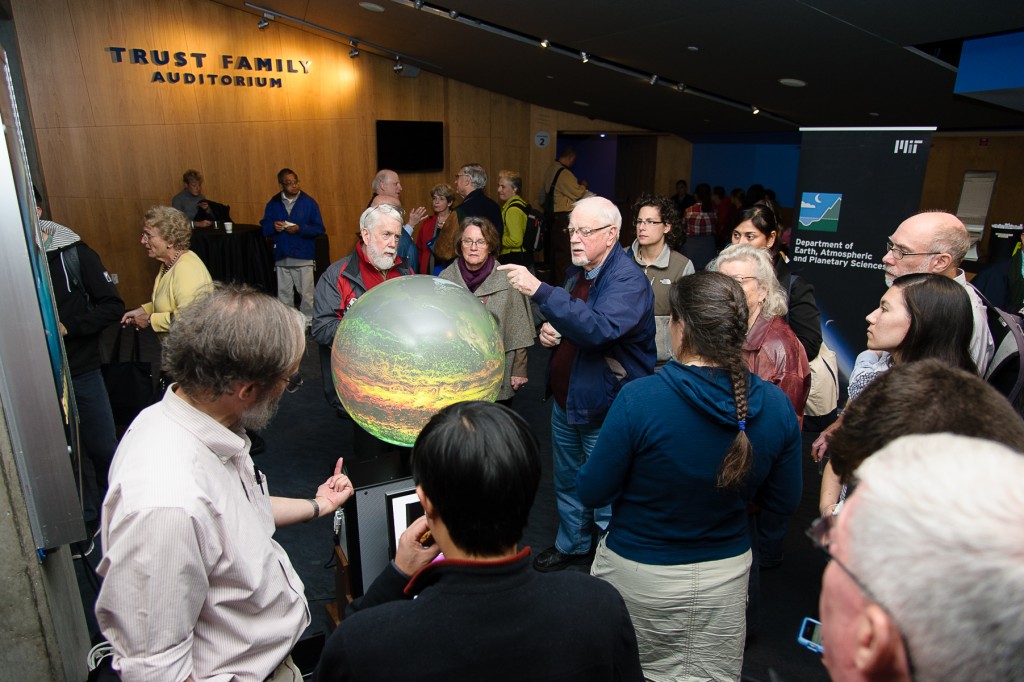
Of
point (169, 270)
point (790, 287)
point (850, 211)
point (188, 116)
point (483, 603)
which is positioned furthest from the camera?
point (188, 116)

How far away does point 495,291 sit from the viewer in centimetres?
339

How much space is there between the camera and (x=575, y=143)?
14734 millimetres

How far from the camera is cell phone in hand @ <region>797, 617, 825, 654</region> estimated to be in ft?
4.15

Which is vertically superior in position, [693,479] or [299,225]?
[299,225]

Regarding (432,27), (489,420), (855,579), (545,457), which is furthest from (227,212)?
(855,579)

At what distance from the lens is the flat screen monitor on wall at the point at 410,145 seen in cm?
996

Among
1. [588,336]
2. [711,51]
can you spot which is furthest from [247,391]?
[711,51]

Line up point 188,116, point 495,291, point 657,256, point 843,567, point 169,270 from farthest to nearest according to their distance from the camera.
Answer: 1. point 188,116
2. point 657,256
3. point 169,270
4. point 495,291
5. point 843,567

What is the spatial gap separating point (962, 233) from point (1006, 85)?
3500 millimetres

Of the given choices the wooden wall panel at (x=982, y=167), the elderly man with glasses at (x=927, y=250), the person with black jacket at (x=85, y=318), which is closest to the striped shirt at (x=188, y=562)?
the elderly man with glasses at (x=927, y=250)

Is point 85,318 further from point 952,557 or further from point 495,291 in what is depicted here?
point 952,557

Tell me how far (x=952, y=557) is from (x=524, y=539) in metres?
3.09

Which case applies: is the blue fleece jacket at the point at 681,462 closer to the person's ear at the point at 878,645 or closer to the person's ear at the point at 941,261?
the person's ear at the point at 878,645

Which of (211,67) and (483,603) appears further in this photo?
(211,67)
